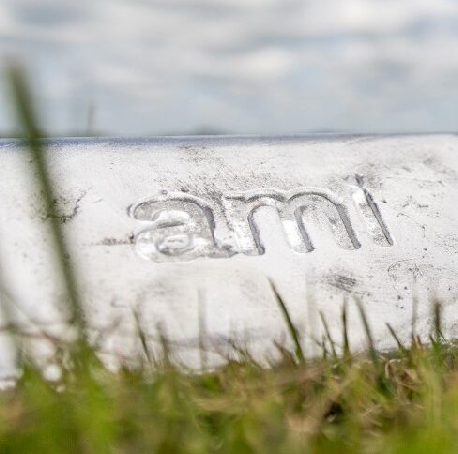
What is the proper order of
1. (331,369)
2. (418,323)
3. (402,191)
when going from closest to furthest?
(331,369), (418,323), (402,191)

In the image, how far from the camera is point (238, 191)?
203 centimetres

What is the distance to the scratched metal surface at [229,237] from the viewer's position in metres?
1.69

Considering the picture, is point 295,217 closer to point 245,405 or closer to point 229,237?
point 229,237

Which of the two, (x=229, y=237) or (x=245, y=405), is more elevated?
(x=229, y=237)

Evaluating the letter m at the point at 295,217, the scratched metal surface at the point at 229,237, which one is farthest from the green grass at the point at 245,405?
the letter m at the point at 295,217

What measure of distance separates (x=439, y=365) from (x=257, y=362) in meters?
0.33

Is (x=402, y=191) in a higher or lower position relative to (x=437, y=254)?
higher

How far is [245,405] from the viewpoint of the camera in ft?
4.16

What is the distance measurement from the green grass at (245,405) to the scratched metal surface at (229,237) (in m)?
0.12

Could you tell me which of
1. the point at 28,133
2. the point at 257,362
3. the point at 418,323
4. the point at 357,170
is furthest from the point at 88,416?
the point at 357,170

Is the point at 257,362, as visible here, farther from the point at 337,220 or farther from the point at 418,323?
the point at 337,220

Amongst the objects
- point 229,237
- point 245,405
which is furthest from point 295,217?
point 245,405

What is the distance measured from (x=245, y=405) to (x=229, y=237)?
0.67 metres

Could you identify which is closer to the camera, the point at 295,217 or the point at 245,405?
the point at 245,405
